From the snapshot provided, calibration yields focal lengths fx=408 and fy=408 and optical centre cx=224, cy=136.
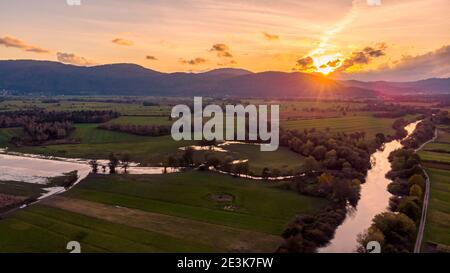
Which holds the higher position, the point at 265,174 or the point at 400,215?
the point at 400,215

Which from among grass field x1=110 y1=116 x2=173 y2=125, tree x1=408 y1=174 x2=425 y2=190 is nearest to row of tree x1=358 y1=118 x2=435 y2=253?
tree x1=408 y1=174 x2=425 y2=190

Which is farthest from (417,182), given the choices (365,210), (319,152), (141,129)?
(141,129)

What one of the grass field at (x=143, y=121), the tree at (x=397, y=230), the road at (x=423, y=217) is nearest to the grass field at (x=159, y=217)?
the tree at (x=397, y=230)

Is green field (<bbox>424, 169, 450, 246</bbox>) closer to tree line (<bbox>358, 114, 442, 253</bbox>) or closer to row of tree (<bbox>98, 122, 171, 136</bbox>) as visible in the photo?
tree line (<bbox>358, 114, 442, 253</bbox>)

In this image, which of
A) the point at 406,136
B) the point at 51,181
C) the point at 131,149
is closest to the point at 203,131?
the point at 131,149

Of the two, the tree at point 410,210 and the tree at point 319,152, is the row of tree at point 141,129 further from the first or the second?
the tree at point 410,210

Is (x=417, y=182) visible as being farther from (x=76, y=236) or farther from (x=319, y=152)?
(x=76, y=236)
